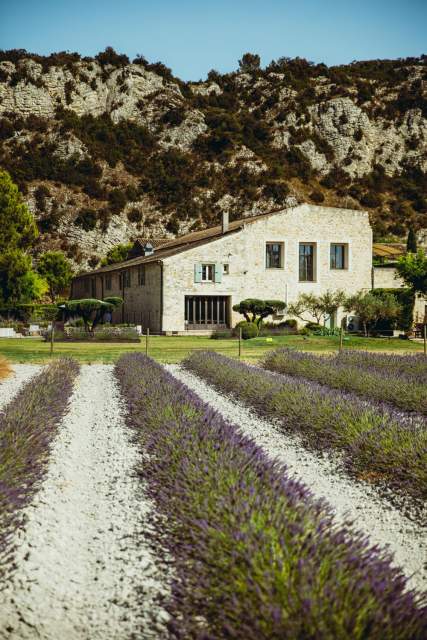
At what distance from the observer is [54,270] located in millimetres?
59000

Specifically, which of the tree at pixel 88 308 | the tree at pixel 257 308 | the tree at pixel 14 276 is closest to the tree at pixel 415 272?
the tree at pixel 257 308

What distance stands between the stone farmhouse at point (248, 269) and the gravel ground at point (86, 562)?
28.5m

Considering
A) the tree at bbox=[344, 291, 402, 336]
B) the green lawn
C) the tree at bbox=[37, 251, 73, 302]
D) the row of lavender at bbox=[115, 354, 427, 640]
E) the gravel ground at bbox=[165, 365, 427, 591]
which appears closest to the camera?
the row of lavender at bbox=[115, 354, 427, 640]

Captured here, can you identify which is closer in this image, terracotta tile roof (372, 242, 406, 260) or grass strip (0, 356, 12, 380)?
grass strip (0, 356, 12, 380)

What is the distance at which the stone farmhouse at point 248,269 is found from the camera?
35.3 m

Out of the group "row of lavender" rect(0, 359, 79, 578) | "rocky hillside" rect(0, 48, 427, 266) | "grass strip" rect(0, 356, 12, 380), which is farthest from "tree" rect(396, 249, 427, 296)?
"rocky hillside" rect(0, 48, 427, 266)

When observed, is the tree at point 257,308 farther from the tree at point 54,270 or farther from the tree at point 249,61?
the tree at point 249,61

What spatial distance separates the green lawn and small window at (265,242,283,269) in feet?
28.2

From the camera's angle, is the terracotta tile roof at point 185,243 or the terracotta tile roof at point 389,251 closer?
the terracotta tile roof at point 185,243

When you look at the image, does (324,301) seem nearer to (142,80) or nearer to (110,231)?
(110,231)

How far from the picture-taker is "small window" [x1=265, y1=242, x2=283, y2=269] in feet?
125

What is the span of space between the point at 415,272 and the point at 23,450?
1227 inches

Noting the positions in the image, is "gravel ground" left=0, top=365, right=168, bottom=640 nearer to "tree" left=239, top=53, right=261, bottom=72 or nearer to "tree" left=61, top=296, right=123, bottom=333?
"tree" left=61, top=296, right=123, bottom=333

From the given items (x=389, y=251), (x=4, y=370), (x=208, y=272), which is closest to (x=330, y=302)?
(x=208, y=272)
